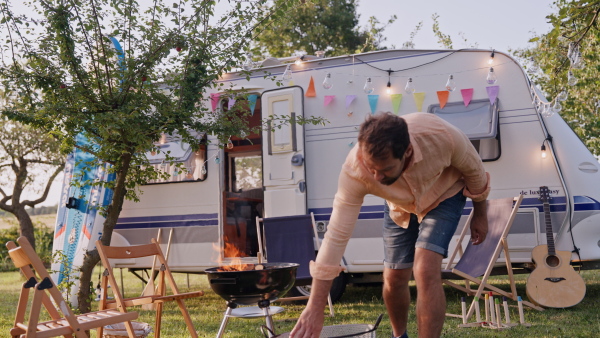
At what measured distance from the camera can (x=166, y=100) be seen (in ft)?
17.8

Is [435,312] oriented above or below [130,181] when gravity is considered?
below

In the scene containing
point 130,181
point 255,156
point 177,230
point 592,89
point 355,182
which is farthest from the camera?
point 592,89

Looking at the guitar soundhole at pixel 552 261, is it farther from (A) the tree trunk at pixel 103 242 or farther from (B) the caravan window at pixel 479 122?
(A) the tree trunk at pixel 103 242

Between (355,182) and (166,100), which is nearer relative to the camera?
(355,182)

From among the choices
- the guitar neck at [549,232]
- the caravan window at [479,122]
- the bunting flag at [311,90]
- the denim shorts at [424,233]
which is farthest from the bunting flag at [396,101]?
the denim shorts at [424,233]

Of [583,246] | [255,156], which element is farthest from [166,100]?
[583,246]

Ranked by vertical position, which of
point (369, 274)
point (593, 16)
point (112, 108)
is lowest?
point (369, 274)

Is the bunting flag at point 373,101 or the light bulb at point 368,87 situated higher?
the light bulb at point 368,87

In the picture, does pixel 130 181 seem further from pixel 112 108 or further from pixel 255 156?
pixel 255 156

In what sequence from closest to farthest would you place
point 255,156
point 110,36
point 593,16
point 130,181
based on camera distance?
point 593,16 < point 110,36 < point 130,181 < point 255,156

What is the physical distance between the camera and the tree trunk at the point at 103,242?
18.4 ft

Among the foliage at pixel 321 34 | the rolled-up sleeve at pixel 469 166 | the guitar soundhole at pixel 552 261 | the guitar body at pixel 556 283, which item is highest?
the foliage at pixel 321 34

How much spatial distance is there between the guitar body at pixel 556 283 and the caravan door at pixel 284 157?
2.17 meters

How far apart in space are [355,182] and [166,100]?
10.8ft
